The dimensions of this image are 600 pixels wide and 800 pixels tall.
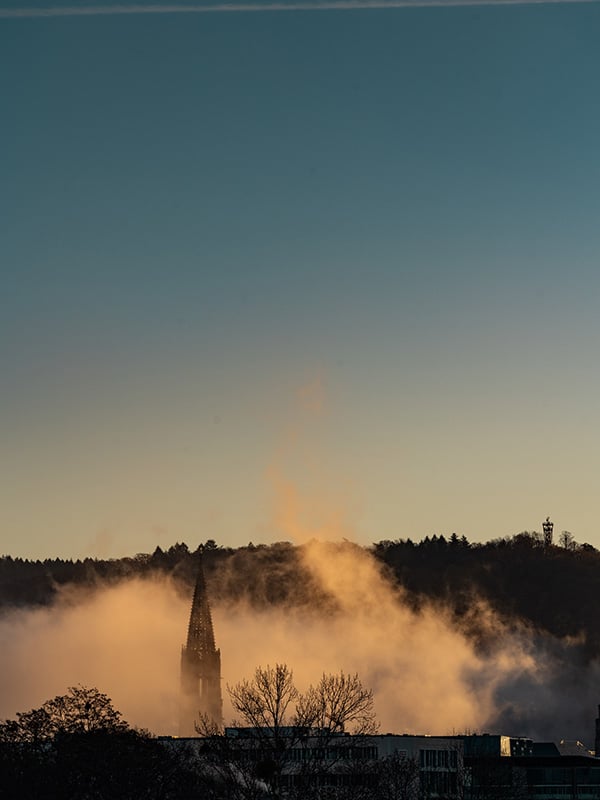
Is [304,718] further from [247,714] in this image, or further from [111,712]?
[111,712]

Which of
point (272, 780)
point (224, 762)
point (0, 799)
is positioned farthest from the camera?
point (0, 799)

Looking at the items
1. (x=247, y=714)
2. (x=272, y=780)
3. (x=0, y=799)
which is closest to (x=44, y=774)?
(x=0, y=799)

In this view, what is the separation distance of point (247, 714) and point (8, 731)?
4497cm

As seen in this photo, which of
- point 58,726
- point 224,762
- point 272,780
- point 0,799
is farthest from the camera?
point 58,726

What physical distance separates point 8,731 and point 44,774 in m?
13.1

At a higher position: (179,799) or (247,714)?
(247,714)

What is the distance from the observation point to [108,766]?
179500 mm

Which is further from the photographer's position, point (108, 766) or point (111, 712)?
point (111, 712)

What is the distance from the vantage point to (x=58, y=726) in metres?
189

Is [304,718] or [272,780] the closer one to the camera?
[272,780]

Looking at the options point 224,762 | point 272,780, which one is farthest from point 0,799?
point 272,780

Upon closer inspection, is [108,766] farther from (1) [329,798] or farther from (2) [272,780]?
(2) [272,780]

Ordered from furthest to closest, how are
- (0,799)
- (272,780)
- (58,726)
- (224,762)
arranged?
(58,726), (0,799), (224,762), (272,780)

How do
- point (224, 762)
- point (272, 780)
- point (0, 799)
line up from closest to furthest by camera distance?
point (272, 780)
point (224, 762)
point (0, 799)
